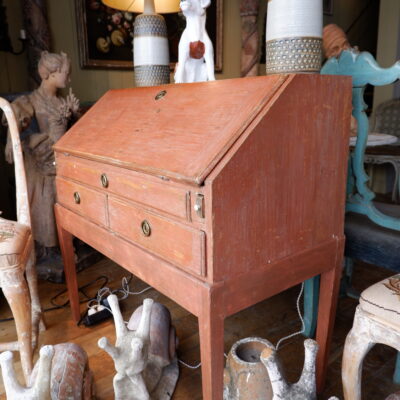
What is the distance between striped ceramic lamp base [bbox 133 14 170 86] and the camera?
1714 mm

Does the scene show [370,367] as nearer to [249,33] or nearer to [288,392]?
[288,392]

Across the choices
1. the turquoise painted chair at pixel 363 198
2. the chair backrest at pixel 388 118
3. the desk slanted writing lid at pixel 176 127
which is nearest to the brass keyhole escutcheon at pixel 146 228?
the desk slanted writing lid at pixel 176 127

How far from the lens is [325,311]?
1.29 meters

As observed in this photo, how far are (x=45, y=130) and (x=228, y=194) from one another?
1.58m

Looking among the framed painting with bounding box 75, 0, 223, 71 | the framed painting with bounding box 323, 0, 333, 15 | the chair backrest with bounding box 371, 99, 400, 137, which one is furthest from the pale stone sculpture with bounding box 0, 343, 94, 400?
the framed painting with bounding box 323, 0, 333, 15

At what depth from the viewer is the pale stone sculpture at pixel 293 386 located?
0.95m

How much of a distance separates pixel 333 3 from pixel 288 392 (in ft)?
16.4

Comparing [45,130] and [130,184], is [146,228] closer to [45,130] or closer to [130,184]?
[130,184]

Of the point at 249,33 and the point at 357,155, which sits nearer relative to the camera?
the point at 357,155

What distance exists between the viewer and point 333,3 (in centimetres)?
483

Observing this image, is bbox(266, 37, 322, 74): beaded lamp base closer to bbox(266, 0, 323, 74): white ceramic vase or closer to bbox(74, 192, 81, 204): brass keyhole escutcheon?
bbox(266, 0, 323, 74): white ceramic vase

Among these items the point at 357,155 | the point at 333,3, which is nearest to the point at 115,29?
the point at 357,155

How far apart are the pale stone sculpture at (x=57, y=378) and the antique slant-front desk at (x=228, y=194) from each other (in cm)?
34

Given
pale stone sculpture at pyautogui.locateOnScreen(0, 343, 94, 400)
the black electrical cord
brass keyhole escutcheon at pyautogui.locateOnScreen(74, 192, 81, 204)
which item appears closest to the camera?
pale stone sculpture at pyautogui.locateOnScreen(0, 343, 94, 400)
